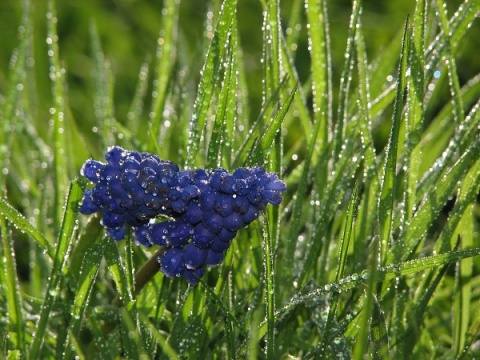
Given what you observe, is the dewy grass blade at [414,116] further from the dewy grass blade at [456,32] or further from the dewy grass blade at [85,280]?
the dewy grass blade at [85,280]

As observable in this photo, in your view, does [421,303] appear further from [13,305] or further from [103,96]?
[103,96]

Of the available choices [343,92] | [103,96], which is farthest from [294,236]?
[103,96]

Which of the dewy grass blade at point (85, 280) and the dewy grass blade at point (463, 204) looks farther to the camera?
the dewy grass blade at point (463, 204)

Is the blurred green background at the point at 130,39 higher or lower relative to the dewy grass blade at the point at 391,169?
higher

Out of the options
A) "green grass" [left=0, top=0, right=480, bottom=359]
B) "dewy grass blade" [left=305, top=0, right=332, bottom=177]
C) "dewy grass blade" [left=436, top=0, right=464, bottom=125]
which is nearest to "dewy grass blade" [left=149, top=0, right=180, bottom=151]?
"green grass" [left=0, top=0, right=480, bottom=359]

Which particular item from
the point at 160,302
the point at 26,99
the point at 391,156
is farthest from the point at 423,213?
the point at 26,99

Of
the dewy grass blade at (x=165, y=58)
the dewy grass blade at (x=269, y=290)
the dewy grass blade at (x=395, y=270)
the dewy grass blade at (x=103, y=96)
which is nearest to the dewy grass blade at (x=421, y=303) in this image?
the dewy grass blade at (x=395, y=270)
